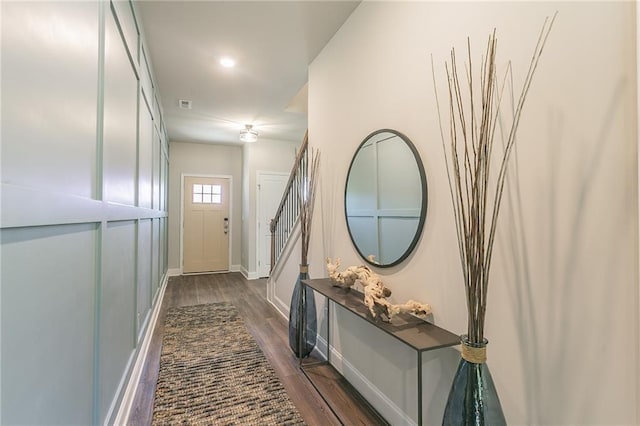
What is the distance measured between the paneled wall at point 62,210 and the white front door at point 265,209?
3.93m

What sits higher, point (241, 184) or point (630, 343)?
point (241, 184)

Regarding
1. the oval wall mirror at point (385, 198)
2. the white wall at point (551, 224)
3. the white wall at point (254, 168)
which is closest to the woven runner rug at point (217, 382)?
the white wall at point (551, 224)

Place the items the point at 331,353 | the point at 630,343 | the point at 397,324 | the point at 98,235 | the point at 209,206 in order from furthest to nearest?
1. the point at 209,206
2. the point at 331,353
3. the point at 397,324
4. the point at 98,235
5. the point at 630,343

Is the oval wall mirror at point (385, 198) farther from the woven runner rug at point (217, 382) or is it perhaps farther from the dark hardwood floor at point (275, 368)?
the woven runner rug at point (217, 382)

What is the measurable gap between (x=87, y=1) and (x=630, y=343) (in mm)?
2058

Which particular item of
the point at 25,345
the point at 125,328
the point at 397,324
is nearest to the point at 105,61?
the point at 25,345

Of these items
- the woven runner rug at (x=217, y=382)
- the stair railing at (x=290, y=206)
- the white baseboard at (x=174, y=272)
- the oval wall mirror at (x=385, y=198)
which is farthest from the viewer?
the white baseboard at (x=174, y=272)

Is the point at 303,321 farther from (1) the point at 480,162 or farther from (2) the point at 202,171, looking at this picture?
(2) the point at 202,171

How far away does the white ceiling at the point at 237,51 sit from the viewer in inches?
83.3

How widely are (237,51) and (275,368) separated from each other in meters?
2.69

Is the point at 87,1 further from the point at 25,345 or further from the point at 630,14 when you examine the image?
the point at 630,14

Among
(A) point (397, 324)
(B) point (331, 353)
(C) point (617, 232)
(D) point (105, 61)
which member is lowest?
(B) point (331, 353)

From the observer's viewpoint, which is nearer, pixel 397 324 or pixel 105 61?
pixel 105 61

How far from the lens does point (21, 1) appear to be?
0.70 meters
